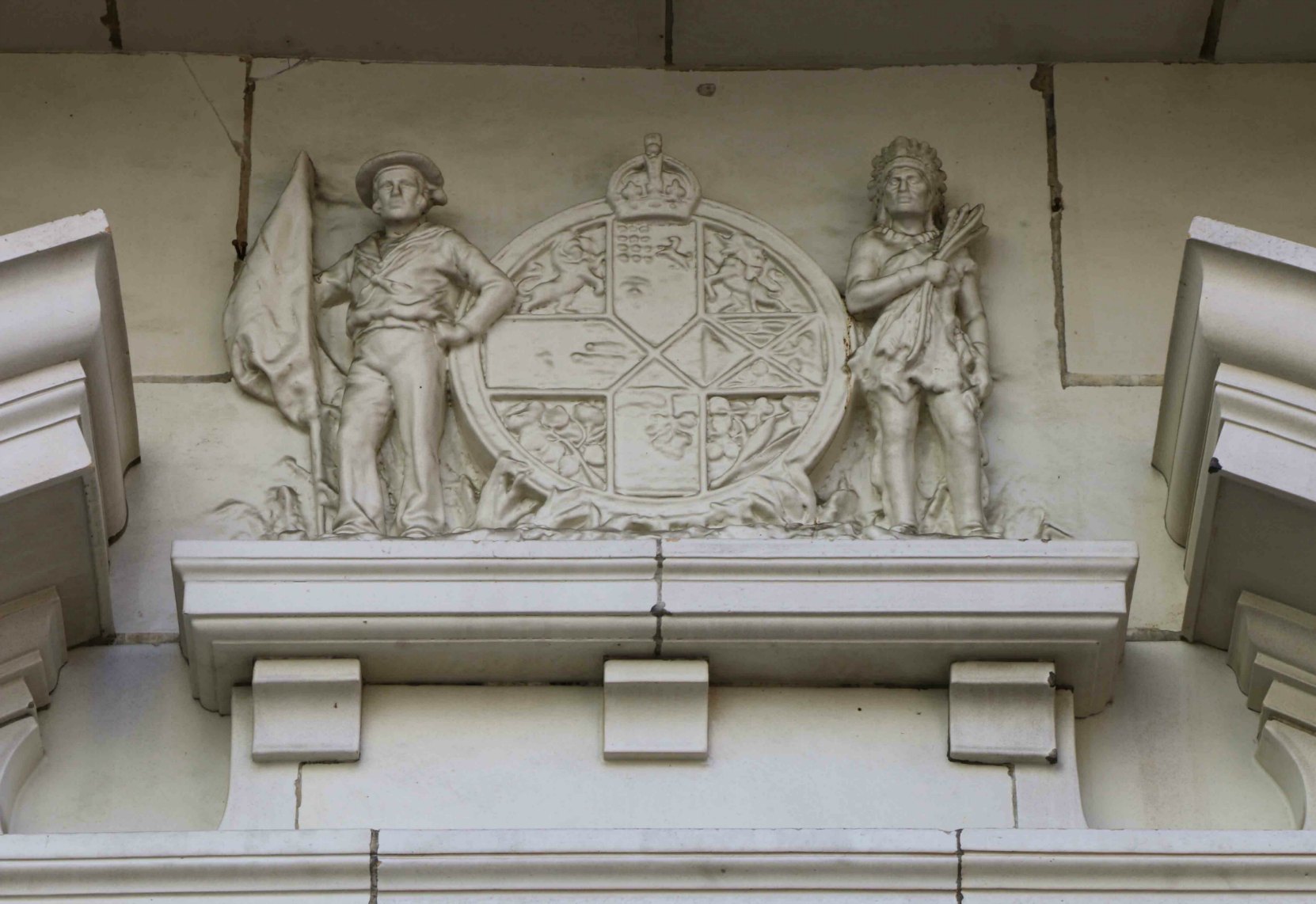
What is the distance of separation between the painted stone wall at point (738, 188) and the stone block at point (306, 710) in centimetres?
27

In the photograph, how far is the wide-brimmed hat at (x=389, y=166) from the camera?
5.49 meters

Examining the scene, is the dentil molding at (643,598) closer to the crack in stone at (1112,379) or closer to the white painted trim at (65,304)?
the white painted trim at (65,304)

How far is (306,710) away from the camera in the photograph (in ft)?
16.0

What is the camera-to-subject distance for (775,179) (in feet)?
18.8

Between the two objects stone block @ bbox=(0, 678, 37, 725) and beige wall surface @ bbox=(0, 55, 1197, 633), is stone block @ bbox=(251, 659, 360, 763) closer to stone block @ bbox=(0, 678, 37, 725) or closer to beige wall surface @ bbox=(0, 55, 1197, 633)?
stone block @ bbox=(0, 678, 37, 725)

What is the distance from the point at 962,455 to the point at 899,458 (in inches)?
4.7

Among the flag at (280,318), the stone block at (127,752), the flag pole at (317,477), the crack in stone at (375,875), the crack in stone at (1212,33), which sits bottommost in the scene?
the crack in stone at (375,875)

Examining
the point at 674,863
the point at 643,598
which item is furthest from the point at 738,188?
the point at 674,863

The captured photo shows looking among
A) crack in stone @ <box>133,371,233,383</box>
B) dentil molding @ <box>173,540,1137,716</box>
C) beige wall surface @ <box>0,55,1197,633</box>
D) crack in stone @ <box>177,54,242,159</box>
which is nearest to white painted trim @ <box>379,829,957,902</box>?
dentil molding @ <box>173,540,1137,716</box>

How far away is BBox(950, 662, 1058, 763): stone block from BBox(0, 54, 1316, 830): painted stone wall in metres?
0.24

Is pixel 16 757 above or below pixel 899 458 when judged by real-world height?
below

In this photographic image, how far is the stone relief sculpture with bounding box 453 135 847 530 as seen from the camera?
17.0ft

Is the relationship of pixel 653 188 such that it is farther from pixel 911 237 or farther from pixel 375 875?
pixel 375 875

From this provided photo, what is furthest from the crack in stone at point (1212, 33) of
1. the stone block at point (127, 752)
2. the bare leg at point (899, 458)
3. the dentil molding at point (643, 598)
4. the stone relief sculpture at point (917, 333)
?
the stone block at point (127, 752)
